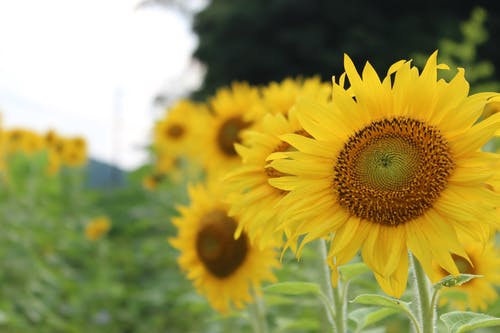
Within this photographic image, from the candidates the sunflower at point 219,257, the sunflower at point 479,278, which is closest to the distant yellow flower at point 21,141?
the sunflower at point 219,257

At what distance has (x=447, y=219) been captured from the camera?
3.85 ft

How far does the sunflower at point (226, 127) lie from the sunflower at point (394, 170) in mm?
2114

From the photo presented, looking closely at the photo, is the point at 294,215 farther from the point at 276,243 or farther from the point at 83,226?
the point at 83,226

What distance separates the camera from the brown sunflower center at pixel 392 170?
1.21 m

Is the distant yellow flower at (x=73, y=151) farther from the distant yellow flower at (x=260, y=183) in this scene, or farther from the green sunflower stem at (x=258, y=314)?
the distant yellow flower at (x=260, y=183)

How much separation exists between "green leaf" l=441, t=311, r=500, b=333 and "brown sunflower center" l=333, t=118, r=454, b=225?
0.78 feet

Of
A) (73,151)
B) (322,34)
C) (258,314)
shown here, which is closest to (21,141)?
(73,151)

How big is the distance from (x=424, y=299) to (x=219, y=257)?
117 centimetres

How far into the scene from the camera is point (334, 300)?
162cm

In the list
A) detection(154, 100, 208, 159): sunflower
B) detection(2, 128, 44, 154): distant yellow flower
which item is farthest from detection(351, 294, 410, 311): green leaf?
detection(2, 128, 44, 154): distant yellow flower

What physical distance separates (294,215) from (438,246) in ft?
0.88

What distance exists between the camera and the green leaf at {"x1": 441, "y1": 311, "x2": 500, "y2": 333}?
1217mm

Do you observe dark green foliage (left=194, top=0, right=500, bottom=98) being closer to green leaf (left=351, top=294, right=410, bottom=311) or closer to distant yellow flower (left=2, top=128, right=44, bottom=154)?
distant yellow flower (left=2, top=128, right=44, bottom=154)

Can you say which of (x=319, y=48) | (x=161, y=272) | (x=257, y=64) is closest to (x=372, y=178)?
(x=161, y=272)
